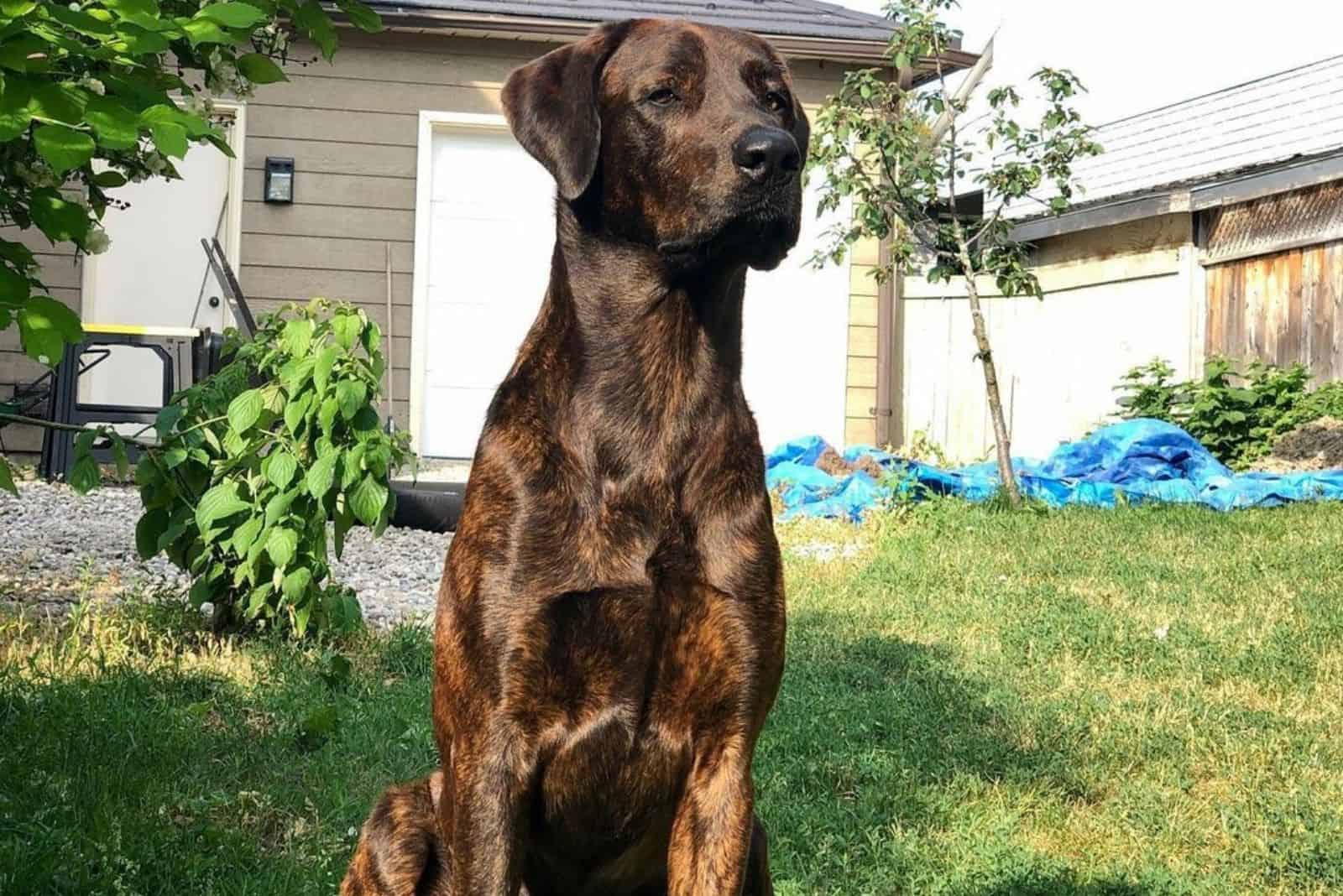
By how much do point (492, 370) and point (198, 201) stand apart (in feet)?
8.95

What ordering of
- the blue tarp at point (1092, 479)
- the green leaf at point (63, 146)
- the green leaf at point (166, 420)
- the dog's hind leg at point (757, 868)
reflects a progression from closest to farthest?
the green leaf at point (63, 146), the dog's hind leg at point (757, 868), the green leaf at point (166, 420), the blue tarp at point (1092, 479)

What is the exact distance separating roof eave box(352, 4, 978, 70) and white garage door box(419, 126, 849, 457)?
0.76 metres

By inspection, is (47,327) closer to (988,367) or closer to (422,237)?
(988,367)

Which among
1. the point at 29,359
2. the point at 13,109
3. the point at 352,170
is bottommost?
the point at 13,109

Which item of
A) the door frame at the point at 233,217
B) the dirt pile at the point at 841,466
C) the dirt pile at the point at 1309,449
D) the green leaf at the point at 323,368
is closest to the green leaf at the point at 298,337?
the green leaf at the point at 323,368

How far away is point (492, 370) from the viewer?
11453 mm

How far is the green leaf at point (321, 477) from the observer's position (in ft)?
16.3

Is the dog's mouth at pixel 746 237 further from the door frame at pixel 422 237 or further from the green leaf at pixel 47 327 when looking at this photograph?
the door frame at pixel 422 237

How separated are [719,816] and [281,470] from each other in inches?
115

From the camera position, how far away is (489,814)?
2459mm

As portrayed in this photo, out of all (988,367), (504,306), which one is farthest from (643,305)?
(504,306)

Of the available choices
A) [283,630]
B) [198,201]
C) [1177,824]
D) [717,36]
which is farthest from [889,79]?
[717,36]

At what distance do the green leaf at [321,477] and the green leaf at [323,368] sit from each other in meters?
0.24

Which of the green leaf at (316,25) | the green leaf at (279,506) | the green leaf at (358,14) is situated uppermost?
the green leaf at (358,14)
